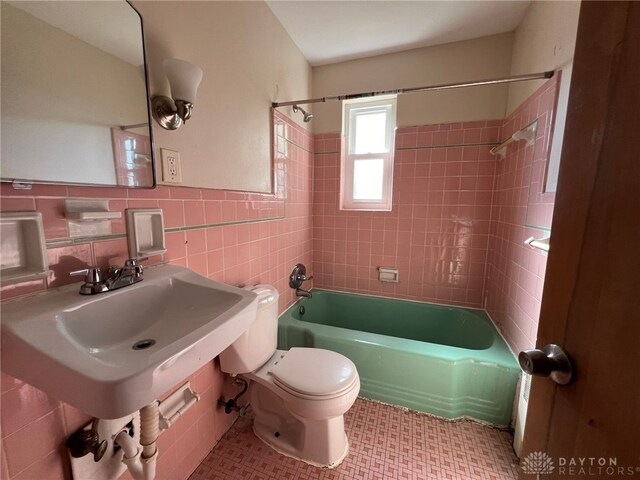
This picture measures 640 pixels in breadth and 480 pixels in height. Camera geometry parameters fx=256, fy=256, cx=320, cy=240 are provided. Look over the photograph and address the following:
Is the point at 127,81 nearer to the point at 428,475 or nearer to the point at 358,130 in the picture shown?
the point at 358,130

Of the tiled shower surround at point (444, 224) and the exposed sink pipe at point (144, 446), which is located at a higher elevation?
the tiled shower surround at point (444, 224)

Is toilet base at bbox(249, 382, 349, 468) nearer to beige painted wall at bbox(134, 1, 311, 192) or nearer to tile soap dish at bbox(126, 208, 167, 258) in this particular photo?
→ tile soap dish at bbox(126, 208, 167, 258)

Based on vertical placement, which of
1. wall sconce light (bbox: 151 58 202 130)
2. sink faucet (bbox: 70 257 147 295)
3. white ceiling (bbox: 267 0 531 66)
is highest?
white ceiling (bbox: 267 0 531 66)

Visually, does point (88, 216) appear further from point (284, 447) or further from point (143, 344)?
point (284, 447)

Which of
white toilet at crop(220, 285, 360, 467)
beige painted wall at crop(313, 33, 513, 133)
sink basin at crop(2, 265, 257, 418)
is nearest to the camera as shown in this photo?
sink basin at crop(2, 265, 257, 418)

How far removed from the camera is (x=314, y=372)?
1.22m

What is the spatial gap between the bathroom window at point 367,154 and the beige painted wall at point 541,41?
33.0 inches

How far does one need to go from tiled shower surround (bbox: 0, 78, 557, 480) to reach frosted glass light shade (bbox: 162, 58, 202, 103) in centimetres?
34

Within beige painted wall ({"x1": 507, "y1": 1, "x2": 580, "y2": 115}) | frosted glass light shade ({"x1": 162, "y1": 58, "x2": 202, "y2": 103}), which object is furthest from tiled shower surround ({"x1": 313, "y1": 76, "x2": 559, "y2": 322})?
frosted glass light shade ({"x1": 162, "y1": 58, "x2": 202, "y2": 103})

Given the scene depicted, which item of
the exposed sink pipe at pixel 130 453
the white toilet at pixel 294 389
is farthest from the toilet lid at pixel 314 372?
the exposed sink pipe at pixel 130 453

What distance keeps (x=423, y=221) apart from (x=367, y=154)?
0.76 meters

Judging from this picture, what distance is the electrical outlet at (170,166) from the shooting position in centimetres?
95

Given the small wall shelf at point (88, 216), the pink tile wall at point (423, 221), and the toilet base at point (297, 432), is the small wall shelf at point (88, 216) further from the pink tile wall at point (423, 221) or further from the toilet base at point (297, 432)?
the pink tile wall at point (423, 221)

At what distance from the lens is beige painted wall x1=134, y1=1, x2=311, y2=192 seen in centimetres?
95
